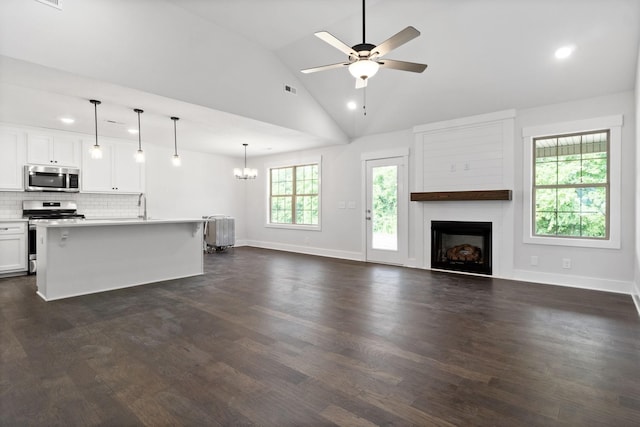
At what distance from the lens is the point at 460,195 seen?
5.45 metres

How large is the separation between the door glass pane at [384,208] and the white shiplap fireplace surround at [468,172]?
0.45m

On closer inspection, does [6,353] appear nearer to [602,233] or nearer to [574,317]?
[574,317]

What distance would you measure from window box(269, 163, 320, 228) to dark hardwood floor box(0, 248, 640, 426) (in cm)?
394

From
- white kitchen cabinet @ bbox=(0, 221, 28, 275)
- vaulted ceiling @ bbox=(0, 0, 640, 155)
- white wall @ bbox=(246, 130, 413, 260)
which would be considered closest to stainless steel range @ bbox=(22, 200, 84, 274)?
white kitchen cabinet @ bbox=(0, 221, 28, 275)

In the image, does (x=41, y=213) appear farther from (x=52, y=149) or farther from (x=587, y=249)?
(x=587, y=249)

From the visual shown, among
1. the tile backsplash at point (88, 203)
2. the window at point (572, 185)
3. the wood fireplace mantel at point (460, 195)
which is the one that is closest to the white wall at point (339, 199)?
the wood fireplace mantel at point (460, 195)

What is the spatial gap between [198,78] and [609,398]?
5.07 meters

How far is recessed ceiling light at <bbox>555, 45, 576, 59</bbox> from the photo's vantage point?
13.2 feet

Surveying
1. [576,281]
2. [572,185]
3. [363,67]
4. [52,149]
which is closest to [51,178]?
[52,149]

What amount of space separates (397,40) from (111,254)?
4.43m

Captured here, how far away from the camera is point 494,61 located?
4.51 m

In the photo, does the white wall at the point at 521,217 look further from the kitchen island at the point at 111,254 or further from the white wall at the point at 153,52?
the kitchen island at the point at 111,254

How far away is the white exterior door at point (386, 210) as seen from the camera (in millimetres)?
6434

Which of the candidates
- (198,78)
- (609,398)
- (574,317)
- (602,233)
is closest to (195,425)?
(609,398)
